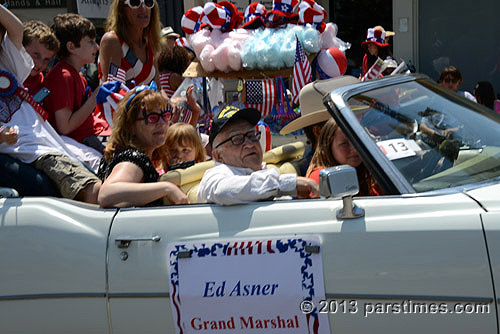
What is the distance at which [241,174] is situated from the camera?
9.25ft

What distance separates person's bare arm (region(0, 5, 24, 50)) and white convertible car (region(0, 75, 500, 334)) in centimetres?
105

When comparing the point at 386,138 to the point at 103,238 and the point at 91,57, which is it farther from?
the point at 91,57

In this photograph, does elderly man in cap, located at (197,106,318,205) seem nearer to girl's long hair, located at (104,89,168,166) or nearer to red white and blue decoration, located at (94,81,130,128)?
girl's long hair, located at (104,89,168,166)

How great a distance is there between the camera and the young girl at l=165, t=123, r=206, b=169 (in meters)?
3.54

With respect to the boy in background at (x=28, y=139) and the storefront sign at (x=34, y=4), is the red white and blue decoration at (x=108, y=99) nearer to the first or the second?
the boy in background at (x=28, y=139)

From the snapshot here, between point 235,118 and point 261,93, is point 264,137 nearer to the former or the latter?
point 261,93

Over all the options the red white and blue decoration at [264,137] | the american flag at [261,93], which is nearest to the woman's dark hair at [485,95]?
the american flag at [261,93]

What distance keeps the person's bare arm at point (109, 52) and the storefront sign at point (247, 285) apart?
2507mm

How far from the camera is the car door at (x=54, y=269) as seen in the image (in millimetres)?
2504

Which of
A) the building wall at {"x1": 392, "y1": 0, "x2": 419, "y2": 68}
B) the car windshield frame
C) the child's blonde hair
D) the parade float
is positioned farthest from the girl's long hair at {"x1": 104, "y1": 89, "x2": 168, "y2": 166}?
the building wall at {"x1": 392, "y1": 0, "x2": 419, "y2": 68}

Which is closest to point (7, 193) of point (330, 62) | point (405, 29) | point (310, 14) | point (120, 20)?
point (120, 20)

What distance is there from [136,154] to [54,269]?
2.24 feet

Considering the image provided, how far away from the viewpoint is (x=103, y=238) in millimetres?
2531

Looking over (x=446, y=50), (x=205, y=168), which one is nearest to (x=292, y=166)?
(x=205, y=168)
